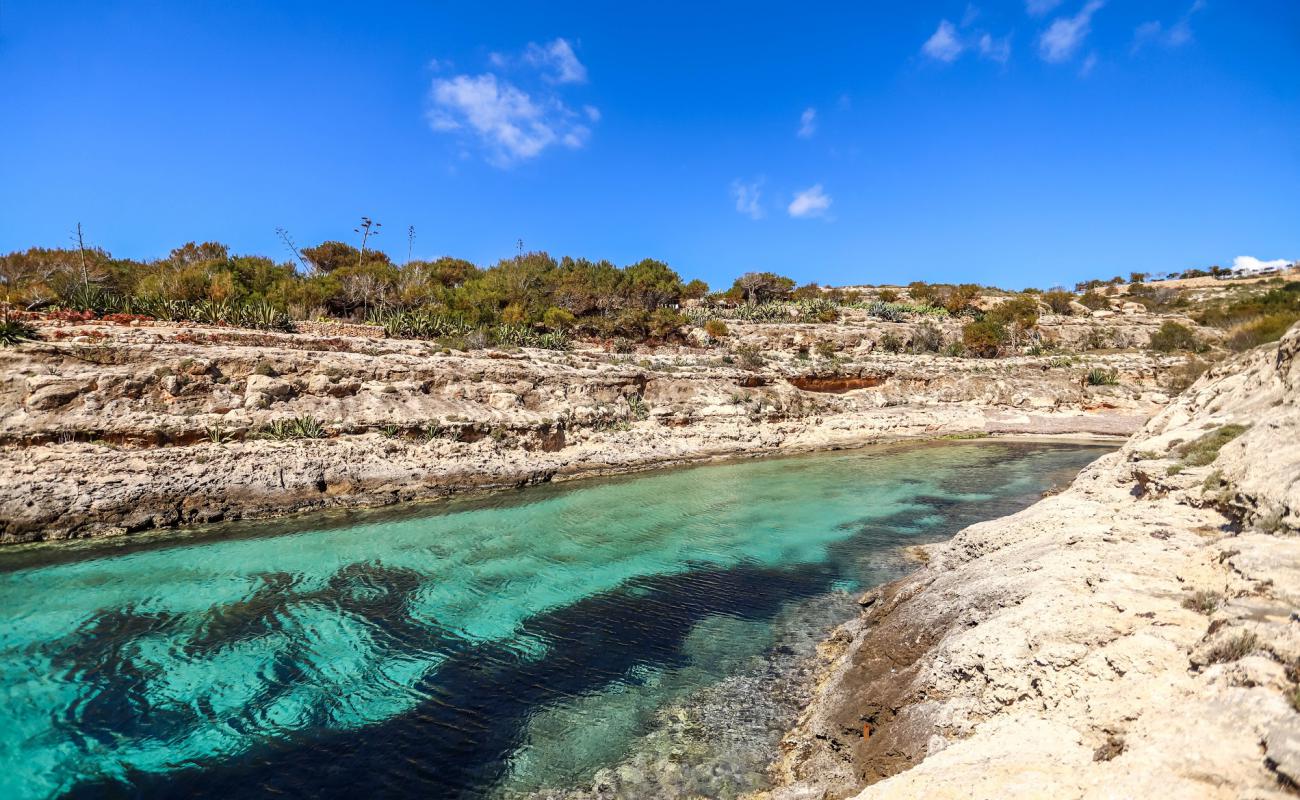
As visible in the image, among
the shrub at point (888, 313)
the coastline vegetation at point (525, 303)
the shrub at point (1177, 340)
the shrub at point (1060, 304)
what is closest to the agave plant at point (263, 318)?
the coastline vegetation at point (525, 303)

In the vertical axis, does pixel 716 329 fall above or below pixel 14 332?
above

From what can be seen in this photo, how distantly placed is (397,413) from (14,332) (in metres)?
10.3

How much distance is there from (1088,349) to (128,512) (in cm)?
4690

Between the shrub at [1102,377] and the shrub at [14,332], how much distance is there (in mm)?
42950

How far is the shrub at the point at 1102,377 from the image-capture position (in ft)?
94.6

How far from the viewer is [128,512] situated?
12.9m

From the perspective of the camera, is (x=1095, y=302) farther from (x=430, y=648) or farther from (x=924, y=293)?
(x=430, y=648)

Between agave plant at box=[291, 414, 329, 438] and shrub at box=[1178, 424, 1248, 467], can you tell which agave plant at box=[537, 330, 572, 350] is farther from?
shrub at box=[1178, 424, 1248, 467]

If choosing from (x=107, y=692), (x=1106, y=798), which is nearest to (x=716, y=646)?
(x=1106, y=798)

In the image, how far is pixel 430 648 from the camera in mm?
7973

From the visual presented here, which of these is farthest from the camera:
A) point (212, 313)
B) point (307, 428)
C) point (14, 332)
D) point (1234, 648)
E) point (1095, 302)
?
point (1095, 302)

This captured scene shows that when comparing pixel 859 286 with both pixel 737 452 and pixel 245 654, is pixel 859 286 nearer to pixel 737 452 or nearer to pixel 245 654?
pixel 737 452

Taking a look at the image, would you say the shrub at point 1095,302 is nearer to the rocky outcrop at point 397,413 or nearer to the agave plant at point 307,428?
the rocky outcrop at point 397,413

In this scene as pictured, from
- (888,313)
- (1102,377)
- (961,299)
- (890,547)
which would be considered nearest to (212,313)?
(890,547)
